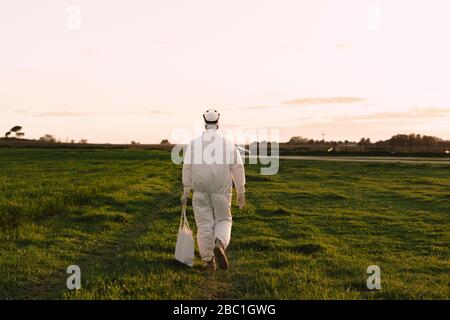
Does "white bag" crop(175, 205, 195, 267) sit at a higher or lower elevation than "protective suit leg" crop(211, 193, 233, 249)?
lower

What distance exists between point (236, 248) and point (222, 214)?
2087 mm

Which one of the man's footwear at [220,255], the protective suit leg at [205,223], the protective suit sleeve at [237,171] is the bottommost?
the man's footwear at [220,255]

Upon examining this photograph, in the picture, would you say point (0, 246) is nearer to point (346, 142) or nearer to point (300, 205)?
point (300, 205)

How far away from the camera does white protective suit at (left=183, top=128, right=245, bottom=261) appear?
8.91 metres

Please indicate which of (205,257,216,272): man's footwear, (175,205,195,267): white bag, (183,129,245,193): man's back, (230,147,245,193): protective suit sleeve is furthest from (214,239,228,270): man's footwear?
(230,147,245,193): protective suit sleeve

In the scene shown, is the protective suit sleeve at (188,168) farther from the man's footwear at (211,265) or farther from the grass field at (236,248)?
the grass field at (236,248)

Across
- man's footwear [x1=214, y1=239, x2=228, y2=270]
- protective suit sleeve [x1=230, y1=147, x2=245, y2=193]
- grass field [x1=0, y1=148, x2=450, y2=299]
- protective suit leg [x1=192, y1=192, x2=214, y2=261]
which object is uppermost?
protective suit sleeve [x1=230, y1=147, x2=245, y2=193]

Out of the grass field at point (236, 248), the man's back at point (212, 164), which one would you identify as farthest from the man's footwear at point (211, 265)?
the man's back at point (212, 164)

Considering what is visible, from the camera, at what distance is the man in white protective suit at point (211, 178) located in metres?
8.91

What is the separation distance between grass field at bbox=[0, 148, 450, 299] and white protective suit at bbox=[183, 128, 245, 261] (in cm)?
72

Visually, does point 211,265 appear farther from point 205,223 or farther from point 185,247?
point 205,223

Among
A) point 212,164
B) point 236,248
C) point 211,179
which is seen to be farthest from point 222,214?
point 236,248

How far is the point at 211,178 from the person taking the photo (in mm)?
8875

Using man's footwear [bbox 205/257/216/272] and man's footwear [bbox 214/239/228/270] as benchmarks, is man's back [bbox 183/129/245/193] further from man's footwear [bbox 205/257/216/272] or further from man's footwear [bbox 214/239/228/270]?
man's footwear [bbox 205/257/216/272]
